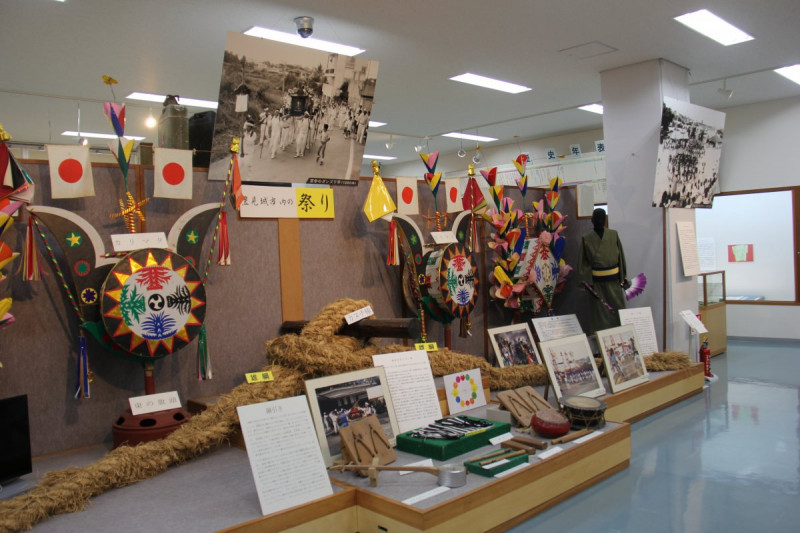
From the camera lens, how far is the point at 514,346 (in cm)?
491

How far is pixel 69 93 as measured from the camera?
22.3 feet

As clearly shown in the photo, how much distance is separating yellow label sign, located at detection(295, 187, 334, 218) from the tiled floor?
2276 millimetres

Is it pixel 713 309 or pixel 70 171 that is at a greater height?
pixel 70 171

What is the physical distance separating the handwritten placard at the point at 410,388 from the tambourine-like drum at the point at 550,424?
0.50 m

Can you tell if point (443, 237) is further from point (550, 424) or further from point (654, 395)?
point (654, 395)

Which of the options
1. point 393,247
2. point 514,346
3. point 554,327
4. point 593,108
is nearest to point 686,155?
point 554,327

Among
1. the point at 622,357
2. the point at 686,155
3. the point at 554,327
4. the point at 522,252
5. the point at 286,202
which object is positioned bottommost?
the point at 622,357

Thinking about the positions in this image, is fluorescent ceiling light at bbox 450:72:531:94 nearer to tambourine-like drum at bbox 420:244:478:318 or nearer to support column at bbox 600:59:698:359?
support column at bbox 600:59:698:359

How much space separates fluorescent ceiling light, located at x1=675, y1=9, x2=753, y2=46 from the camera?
5.08 meters

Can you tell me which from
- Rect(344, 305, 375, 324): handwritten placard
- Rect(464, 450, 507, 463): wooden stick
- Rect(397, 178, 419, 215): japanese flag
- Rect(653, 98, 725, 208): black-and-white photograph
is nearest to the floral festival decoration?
Rect(397, 178, 419, 215): japanese flag

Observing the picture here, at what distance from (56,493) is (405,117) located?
6.99 metres

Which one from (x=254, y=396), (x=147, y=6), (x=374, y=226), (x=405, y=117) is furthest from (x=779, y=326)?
(x=147, y=6)

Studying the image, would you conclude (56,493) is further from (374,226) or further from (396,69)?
(396,69)

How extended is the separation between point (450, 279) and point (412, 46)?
2.27 metres
